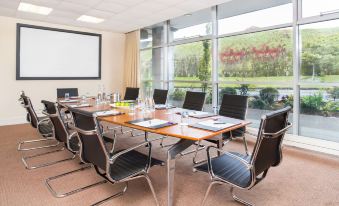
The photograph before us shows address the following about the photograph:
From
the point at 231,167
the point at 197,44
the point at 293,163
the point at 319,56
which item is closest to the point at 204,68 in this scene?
the point at 197,44

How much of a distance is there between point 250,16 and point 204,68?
152 cm

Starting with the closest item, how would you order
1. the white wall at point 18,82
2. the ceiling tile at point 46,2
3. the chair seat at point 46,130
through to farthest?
the chair seat at point 46,130
the ceiling tile at point 46,2
the white wall at point 18,82

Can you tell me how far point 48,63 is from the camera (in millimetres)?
6457

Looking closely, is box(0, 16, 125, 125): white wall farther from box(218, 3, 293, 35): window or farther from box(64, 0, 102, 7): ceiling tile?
box(218, 3, 293, 35): window

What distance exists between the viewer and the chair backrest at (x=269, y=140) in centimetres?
164

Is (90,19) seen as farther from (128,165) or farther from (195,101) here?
(128,165)

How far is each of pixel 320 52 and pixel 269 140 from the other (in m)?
2.95

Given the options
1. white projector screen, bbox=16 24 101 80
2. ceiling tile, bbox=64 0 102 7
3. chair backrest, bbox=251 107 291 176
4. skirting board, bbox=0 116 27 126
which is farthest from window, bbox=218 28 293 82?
skirting board, bbox=0 116 27 126

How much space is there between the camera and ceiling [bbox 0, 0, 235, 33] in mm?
4758

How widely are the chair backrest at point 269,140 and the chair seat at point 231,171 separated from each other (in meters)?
0.13

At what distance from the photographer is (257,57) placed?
186 inches

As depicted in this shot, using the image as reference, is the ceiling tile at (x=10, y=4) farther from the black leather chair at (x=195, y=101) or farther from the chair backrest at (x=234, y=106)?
the chair backrest at (x=234, y=106)

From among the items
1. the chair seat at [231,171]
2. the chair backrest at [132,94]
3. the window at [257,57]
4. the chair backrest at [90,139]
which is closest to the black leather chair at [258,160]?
the chair seat at [231,171]

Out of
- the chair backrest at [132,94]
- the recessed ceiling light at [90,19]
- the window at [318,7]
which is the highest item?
the recessed ceiling light at [90,19]
